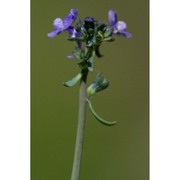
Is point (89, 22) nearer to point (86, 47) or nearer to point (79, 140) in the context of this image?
point (86, 47)

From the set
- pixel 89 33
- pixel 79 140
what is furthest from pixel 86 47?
pixel 79 140

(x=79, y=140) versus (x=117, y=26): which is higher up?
(x=117, y=26)

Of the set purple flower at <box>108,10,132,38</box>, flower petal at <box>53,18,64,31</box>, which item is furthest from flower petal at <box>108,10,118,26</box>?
→ flower petal at <box>53,18,64,31</box>

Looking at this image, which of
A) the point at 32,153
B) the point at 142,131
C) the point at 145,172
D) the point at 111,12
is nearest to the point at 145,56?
the point at 142,131

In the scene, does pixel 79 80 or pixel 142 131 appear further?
pixel 142 131

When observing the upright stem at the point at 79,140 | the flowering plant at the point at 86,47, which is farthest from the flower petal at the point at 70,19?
the upright stem at the point at 79,140

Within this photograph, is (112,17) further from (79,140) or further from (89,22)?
(79,140)

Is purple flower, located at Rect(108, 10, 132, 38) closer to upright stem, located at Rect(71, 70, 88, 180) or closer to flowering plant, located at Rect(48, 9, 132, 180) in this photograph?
flowering plant, located at Rect(48, 9, 132, 180)

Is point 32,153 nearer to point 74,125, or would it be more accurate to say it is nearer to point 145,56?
point 74,125
